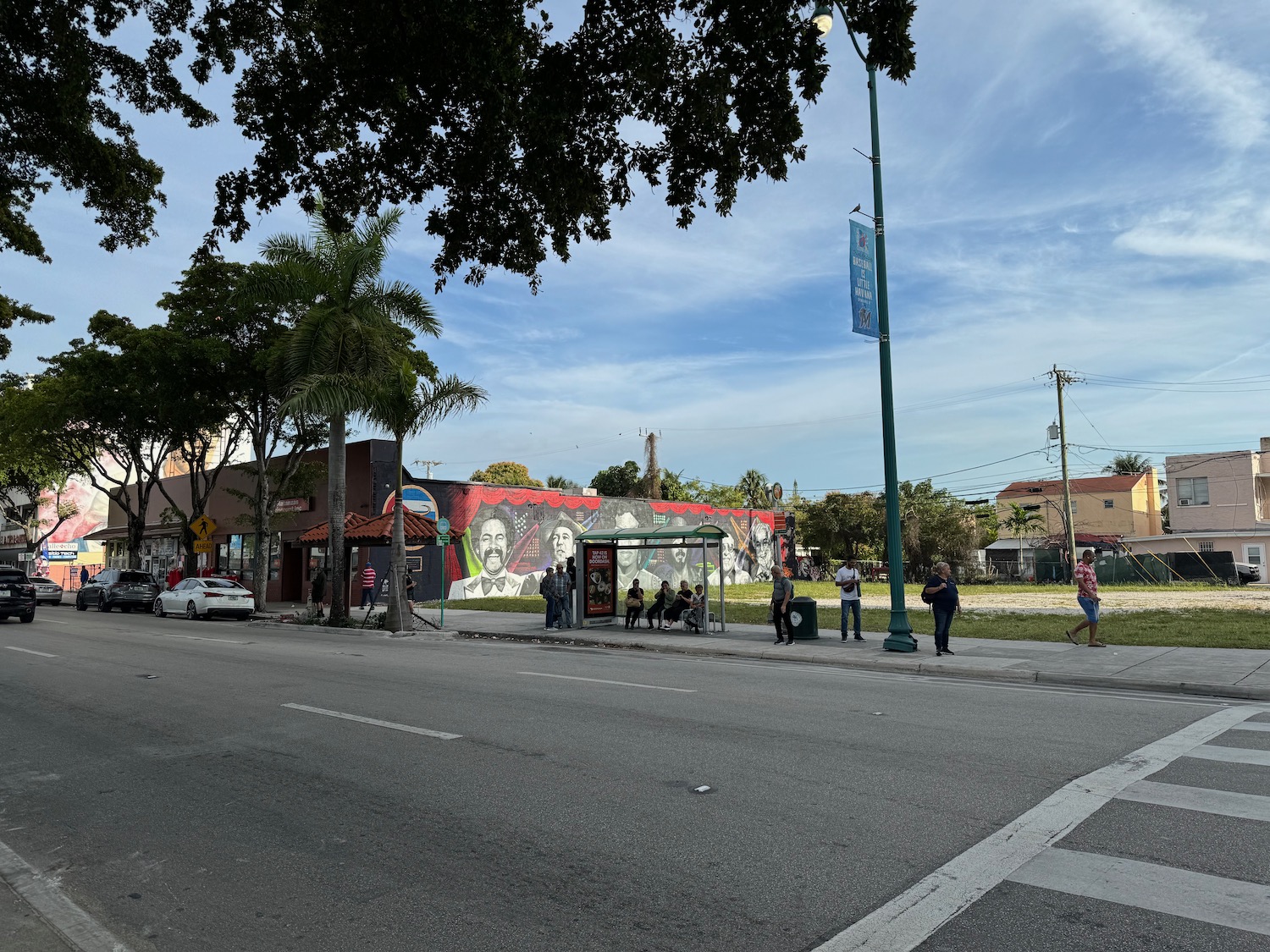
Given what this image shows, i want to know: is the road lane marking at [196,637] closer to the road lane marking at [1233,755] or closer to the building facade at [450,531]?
the building facade at [450,531]

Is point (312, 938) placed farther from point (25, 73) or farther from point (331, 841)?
point (25, 73)

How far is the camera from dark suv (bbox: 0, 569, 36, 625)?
24500 millimetres

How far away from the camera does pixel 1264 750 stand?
288 inches

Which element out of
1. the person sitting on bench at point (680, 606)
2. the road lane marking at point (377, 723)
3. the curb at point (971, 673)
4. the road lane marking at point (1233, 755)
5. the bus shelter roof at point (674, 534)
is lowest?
the curb at point (971, 673)

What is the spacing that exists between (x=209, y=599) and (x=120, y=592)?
24.5 ft

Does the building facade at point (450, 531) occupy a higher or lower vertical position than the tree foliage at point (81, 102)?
lower

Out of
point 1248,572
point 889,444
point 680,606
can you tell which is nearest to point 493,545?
point 680,606

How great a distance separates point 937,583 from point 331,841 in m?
12.6

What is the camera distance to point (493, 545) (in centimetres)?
3622

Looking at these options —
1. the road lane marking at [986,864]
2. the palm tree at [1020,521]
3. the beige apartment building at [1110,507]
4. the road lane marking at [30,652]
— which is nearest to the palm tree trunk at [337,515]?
the road lane marking at [30,652]

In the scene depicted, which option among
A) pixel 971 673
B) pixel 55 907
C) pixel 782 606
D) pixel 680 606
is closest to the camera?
pixel 55 907

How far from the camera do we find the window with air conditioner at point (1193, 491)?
184 ft

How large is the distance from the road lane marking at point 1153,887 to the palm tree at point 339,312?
21068 mm

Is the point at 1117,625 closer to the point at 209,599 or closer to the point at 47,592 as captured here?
the point at 209,599
